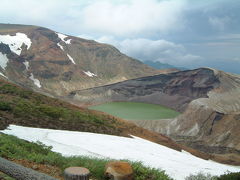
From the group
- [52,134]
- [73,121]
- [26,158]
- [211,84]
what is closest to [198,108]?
[211,84]

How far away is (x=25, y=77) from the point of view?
171 m

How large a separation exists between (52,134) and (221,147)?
2296 inches

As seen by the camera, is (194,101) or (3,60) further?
(3,60)

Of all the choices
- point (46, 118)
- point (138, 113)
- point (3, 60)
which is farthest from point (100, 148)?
point (3, 60)

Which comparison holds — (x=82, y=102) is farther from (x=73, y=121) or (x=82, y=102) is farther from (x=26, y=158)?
(x=26, y=158)

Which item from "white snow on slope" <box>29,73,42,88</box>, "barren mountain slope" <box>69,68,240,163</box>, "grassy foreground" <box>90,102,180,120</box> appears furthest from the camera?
"white snow on slope" <box>29,73,42,88</box>

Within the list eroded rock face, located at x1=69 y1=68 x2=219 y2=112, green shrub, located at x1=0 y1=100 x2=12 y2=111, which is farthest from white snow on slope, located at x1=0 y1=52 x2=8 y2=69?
green shrub, located at x1=0 y1=100 x2=12 y2=111

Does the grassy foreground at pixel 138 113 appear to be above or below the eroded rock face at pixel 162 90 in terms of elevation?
below

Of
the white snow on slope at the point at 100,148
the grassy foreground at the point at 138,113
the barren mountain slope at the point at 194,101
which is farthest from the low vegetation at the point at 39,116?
the grassy foreground at the point at 138,113

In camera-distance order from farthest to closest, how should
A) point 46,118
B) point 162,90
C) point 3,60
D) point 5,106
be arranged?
point 3,60, point 162,90, point 46,118, point 5,106

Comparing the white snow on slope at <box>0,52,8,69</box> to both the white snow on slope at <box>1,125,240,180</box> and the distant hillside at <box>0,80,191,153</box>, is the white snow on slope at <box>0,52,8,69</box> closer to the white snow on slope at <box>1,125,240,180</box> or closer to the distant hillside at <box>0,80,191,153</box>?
the distant hillside at <box>0,80,191,153</box>

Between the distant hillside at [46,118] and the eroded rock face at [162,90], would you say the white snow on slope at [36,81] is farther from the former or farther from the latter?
the distant hillside at [46,118]

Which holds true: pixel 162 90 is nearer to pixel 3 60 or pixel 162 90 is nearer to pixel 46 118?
pixel 3 60

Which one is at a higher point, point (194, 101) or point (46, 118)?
point (46, 118)
